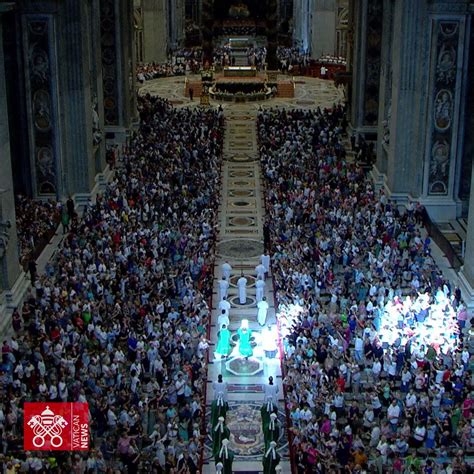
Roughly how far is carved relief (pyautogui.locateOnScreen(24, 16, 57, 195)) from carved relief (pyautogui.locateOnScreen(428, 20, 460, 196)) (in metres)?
13.1

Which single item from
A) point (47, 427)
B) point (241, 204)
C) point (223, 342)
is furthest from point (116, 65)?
point (47, 427)

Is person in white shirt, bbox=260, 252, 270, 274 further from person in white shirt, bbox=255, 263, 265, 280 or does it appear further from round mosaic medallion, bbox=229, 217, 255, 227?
round mosaic medallion, bbox=229, 217, 255, 227

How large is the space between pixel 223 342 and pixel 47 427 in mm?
5998

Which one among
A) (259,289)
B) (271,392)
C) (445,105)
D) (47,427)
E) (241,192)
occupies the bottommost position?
(271,392)

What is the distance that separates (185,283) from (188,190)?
8.47 m

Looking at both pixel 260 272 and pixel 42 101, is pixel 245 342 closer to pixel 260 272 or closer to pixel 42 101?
pixel 260 272

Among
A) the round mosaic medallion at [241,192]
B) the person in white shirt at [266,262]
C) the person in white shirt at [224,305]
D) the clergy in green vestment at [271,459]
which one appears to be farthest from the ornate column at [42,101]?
the clergy in green vestment at [271,459]

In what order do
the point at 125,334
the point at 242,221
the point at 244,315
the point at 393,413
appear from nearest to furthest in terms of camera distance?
the point at 393,413 < the point at 125,334 < the point at 244,315 < the point at 242,221

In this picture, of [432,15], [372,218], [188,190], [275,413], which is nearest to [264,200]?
[188,190]

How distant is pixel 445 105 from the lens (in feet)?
99.2

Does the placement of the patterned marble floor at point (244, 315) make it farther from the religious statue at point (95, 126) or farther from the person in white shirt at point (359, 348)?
the religious statue at point (95, 126)

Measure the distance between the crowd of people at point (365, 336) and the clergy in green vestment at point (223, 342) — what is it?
4.71 feet

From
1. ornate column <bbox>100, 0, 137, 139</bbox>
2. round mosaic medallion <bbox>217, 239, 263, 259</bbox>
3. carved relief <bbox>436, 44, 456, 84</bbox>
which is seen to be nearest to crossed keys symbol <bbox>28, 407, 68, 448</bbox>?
round mosaic medallion <bbox>217, 239, 263, 259</bbox>

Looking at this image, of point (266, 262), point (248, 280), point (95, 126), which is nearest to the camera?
point (248, 280)
